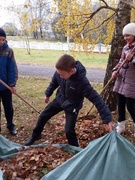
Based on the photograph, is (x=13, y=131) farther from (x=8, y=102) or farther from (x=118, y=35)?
(x=118, y=35)

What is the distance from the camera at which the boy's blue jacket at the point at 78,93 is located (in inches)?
107

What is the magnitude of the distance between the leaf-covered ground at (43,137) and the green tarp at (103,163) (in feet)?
1.66

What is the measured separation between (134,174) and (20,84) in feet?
22.4

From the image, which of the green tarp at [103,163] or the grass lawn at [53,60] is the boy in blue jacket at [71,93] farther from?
the grass lawn at [53,60]

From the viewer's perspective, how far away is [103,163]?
208cm

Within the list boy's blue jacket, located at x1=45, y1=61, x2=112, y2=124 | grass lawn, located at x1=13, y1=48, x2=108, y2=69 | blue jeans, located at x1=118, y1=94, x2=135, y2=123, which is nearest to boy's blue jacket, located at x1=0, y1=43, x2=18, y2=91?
boy's blue jacket, located at x1=45, y1=61, x2=112, y2=124

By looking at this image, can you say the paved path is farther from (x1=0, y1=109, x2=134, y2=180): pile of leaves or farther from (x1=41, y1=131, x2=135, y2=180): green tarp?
(x1=41, y1=131, x2=135, y2=180): green tarp

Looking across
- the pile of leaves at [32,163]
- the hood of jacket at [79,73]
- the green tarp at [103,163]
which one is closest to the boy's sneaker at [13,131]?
the pile of leaves at [32,163]

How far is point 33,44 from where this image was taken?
29.8 metres

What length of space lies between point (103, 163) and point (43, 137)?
6.39 ft

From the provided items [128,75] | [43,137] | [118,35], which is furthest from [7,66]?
[118,35]

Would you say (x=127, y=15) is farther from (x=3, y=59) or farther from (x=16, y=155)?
(x=16, y=155)

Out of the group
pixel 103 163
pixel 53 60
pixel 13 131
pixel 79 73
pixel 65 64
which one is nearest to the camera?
pixel 103 163

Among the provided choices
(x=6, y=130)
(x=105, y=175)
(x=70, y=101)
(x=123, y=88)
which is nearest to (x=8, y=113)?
(x=6, y=130)
